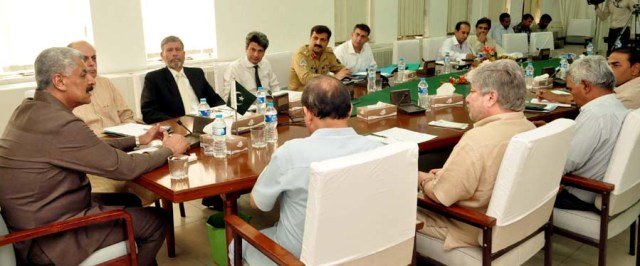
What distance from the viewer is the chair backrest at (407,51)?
21.6ft

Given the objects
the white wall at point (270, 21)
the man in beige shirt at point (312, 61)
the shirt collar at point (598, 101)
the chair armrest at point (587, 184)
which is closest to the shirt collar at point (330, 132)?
the chair armrest at point (587, 184)

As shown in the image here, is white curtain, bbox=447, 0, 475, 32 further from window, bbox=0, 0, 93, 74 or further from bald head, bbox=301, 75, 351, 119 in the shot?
bald head, bbox=301, 75, 351, 119

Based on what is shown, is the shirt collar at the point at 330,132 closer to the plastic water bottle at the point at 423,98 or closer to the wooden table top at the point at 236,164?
the wooden table top at the point at 236,164

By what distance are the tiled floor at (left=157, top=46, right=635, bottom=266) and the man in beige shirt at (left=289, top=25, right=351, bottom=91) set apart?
167 centimetres

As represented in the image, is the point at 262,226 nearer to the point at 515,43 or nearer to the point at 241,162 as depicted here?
the point at 241,162

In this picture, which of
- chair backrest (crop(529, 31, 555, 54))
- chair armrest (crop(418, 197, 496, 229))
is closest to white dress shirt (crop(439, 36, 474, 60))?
chair backrest (crop(529, 31, 555, 54))

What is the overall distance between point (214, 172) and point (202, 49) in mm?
3962

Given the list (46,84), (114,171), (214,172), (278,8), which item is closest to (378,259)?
(214,172)

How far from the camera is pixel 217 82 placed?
14.6 feet

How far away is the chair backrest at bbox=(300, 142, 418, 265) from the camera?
1515 millimetres

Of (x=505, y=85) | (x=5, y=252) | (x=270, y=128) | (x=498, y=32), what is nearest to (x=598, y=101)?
(x=505, y=85)

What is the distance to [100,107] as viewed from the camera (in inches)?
133

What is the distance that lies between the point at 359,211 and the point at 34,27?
4.15 m

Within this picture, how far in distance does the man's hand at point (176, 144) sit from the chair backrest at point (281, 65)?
2.70 m
